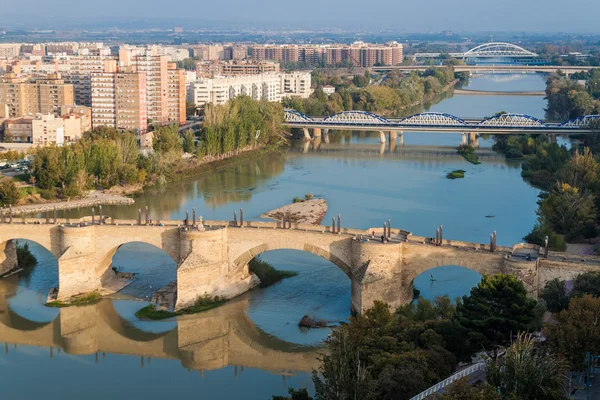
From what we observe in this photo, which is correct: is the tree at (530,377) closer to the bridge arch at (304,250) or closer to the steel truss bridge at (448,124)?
the bridge arch at (304,250)

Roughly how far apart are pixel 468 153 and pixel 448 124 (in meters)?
2.46

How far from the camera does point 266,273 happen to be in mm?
13609

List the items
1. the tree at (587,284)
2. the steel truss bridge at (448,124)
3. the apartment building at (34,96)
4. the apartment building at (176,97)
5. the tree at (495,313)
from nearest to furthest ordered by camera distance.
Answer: the tree at (495,313) < the tree at (587,284) < the steel truss bridge at (448,124) < the apartment building at (34,96) < the apartment building at (176,97)

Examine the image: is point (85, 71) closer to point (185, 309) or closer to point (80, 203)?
point (80, 203)

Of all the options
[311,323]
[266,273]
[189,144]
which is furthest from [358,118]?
[311,323]

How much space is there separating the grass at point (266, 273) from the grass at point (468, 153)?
13.8 metres

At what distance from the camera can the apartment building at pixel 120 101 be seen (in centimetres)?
2945

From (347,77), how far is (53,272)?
41.7 m

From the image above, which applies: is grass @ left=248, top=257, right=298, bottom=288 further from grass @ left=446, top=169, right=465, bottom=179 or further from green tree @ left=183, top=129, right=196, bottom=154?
green tree @ left=183, top=129, right=196, bottom=154

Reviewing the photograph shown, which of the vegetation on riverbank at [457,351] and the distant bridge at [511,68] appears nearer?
the vegetation on riverbank at [457,351]

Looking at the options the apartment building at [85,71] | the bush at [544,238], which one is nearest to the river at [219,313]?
the bush at [544,238]

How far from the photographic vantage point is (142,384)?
34.5ft

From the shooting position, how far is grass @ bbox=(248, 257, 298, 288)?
1348 centimetres

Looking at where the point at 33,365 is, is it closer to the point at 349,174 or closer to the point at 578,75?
the point at 349,174
